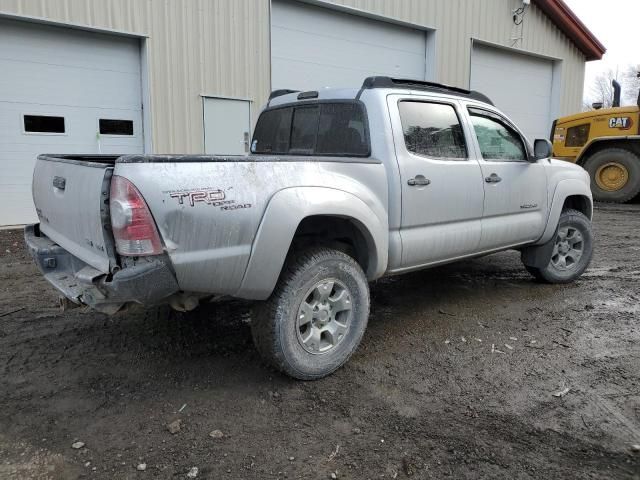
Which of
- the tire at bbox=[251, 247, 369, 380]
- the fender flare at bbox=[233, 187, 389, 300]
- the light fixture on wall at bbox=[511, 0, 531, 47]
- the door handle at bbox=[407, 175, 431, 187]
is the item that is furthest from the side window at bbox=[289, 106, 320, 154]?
the light fixture on wall at bbox=[511, 0, 531, 47]

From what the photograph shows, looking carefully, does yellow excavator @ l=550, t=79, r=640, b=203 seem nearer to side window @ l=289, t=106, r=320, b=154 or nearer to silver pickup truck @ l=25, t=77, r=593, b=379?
silver pickup truck @ l=25, t=77, r=593, b=379

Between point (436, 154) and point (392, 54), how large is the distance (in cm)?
966

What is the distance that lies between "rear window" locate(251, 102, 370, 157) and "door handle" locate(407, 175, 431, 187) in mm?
378

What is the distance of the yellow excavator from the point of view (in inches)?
496

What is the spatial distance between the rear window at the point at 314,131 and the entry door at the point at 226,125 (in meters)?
5.59

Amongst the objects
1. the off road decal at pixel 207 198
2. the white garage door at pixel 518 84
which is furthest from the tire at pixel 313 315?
the white garage door at pixel 518 84

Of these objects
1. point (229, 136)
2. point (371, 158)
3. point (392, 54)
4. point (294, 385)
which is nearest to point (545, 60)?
point (392, 54)

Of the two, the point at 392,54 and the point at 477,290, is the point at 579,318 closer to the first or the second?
the point at 477,290

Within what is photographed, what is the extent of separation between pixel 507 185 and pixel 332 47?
8.19 metres

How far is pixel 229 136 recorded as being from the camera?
35.3ft

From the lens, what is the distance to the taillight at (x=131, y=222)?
8.77 ft

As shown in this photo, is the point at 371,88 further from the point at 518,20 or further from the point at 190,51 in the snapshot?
the point at 518,20

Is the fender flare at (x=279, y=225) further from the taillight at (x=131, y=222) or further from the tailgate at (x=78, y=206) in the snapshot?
the tailgate at (x=78, y=206)

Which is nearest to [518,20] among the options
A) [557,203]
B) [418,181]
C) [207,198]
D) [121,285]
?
[557,203]
